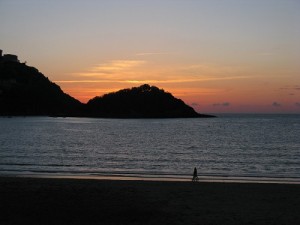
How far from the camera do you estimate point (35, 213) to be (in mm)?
13469

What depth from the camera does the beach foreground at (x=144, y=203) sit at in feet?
42.6

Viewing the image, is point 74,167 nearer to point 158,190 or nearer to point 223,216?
point 158,190

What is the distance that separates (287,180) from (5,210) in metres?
17.8

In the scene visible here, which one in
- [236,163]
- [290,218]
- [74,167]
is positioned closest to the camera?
[290,218]

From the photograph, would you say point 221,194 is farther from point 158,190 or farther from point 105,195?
point 105,195

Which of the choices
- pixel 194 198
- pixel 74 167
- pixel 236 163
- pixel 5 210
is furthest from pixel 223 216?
pixel 236 163

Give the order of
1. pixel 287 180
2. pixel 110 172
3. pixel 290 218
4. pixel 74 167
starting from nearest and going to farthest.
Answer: pixel 290 218, pixel 287 180, pixel 110 172, pixel 74 167

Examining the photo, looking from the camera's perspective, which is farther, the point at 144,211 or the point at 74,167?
the point at 74,167

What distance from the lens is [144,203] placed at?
15.5 m

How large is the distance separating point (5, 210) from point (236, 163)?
25.3 metres

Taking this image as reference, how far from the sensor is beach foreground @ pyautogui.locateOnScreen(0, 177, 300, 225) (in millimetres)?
12992

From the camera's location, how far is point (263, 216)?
13602mm

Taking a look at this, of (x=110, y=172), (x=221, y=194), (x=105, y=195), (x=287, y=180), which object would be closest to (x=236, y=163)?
(x=287, y=180)

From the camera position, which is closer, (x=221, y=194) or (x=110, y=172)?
(x=221, y=194)
